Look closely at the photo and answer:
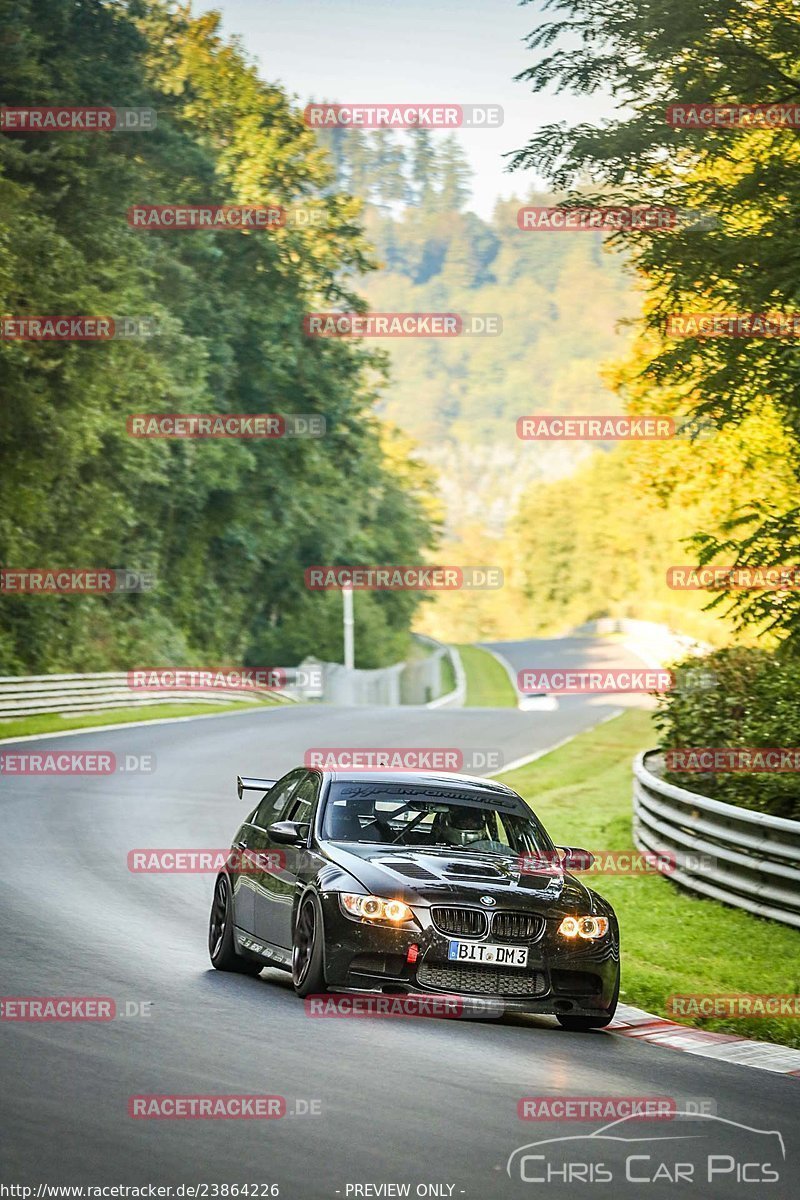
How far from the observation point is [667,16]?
15.5 meters

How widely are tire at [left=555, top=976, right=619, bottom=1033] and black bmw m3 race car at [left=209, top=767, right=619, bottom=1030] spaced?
1cm

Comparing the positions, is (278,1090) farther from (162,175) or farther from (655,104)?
(162,175)

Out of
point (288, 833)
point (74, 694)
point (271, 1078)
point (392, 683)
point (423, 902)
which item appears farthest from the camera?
point (392, 683)

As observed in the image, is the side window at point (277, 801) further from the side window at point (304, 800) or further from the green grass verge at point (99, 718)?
the green grass verge at point (99, 718)

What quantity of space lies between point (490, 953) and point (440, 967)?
30 centimetres

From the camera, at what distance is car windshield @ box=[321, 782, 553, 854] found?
37.4 ft

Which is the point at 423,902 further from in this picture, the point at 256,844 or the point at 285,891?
the point at 256,844

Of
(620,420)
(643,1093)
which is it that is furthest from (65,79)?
(643,1093)

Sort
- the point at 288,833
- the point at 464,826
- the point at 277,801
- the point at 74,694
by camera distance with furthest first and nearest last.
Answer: the point at 74,694 → the point at 277,801 → the point at 464,826 → the point at 288,833

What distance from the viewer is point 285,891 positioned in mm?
11297

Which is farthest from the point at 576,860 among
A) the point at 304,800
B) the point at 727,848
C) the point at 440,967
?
the point at 727,848

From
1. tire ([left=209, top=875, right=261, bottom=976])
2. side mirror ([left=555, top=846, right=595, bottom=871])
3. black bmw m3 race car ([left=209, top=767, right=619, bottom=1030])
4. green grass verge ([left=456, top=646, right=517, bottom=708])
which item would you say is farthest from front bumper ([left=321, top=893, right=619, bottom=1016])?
green grass verge ([left=456, top=646, right=517, bottom=708])

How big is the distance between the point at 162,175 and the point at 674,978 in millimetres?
49420

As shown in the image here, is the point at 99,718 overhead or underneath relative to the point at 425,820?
underneath
